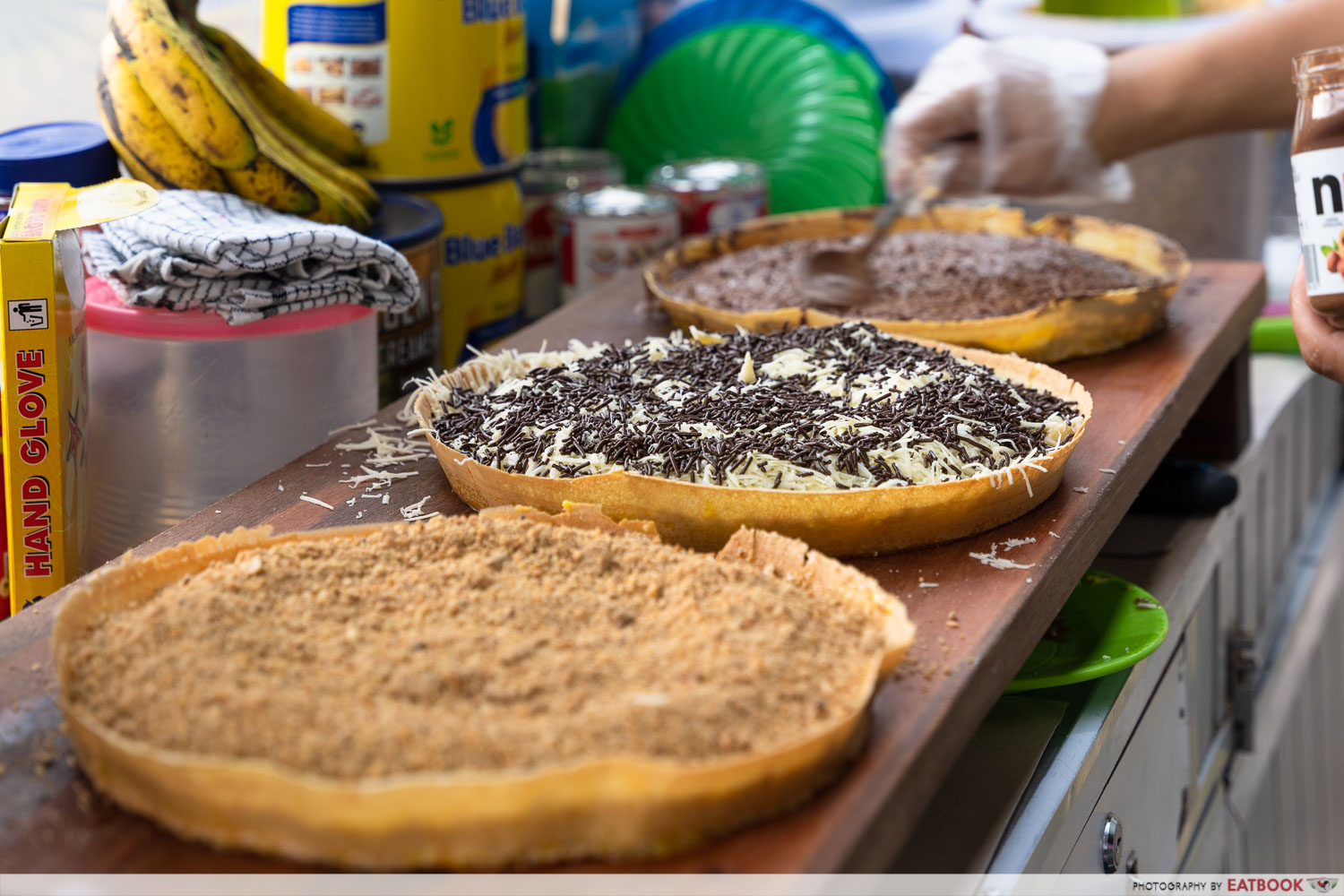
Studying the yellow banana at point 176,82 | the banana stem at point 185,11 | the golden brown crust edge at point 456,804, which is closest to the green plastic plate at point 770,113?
the banana stem at point 185,11

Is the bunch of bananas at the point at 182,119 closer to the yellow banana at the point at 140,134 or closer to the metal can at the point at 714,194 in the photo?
the yellow banana at the point at 140,134

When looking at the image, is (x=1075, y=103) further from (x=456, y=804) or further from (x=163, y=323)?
(x=456, y=804)

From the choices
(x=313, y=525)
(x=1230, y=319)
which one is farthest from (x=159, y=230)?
(x=1230, y=319)

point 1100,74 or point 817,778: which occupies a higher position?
point 1100,74

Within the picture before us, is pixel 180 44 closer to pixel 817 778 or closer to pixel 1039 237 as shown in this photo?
pixel 817 778

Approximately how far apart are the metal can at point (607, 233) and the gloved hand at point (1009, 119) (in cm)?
40

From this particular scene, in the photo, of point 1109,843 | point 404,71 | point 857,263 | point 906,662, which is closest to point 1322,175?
point 906,662

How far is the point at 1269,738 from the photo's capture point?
1.99 m

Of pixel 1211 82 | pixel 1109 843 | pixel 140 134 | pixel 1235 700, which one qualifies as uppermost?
pixel 1211 82

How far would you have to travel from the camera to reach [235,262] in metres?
1.23

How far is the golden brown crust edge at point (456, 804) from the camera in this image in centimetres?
65

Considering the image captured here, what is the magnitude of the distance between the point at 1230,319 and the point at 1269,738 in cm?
73

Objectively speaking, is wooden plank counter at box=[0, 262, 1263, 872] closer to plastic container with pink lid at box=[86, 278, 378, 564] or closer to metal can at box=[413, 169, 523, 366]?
plastic container with pink lid at box=[86, 278, 378, 564]

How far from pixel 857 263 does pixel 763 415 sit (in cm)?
65
